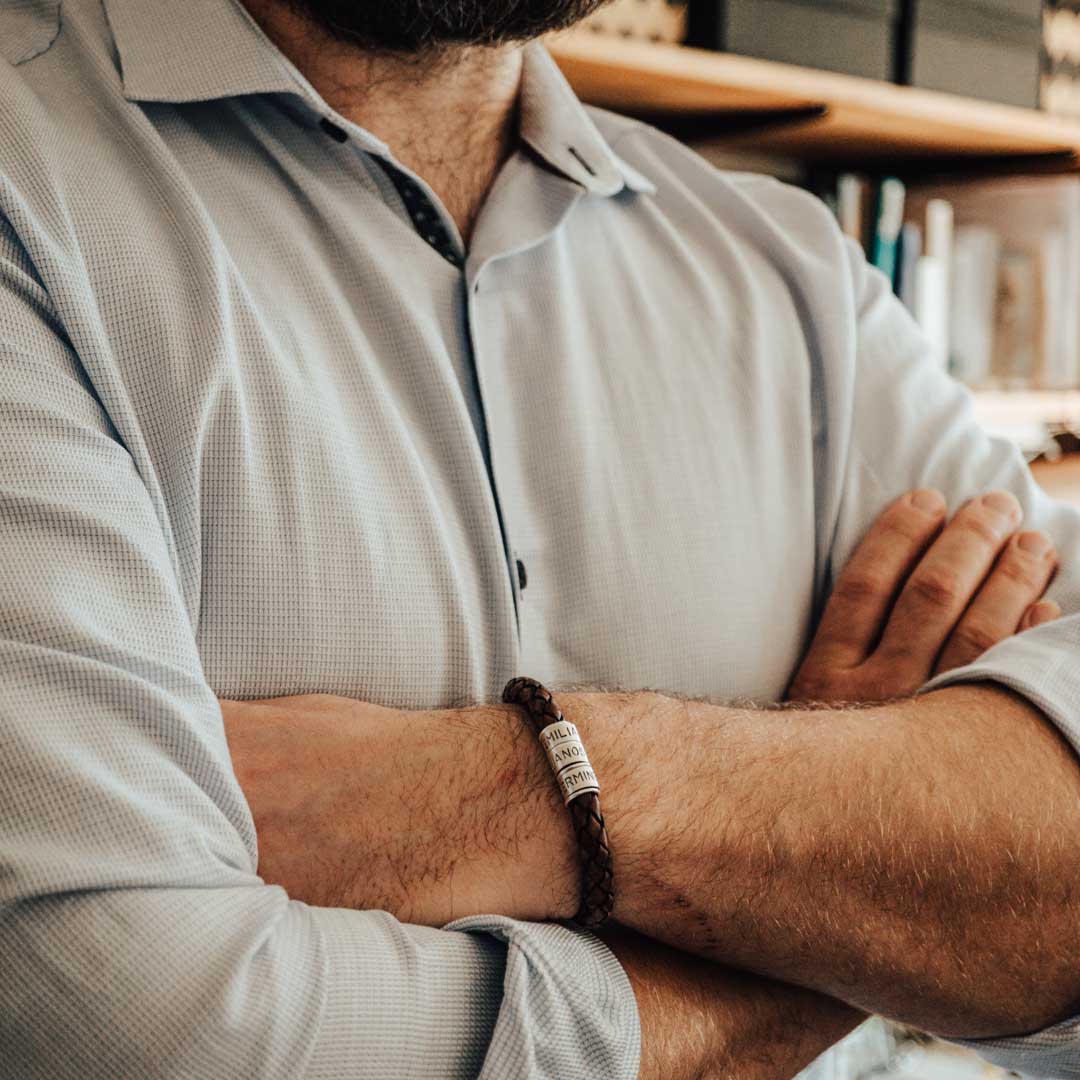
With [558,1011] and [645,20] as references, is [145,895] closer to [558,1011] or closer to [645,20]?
[558,1011]

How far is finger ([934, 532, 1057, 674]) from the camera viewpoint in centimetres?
93

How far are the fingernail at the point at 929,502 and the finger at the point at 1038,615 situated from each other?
0.37ft

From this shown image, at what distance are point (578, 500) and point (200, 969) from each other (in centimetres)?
47

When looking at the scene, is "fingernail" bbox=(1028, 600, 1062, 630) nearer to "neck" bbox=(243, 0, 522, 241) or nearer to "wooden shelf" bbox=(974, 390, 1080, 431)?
"neck" bbox=(243, 0, 522, 241)

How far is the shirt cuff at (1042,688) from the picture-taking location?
2.43 ft

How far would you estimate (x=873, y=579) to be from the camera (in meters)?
0.96

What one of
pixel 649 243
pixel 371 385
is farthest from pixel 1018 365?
pixel 371 385

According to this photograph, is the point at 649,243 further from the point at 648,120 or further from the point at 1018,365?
the point at 1018,365

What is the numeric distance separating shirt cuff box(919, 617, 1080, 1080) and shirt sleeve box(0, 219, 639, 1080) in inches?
11.1

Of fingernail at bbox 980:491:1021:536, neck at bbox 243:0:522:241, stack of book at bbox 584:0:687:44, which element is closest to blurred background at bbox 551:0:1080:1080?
stack of book at bbox 584:0:687:44

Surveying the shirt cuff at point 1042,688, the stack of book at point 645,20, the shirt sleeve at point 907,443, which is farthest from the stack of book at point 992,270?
the shirt cuff at point 1042,688

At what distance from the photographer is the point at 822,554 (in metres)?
1.02

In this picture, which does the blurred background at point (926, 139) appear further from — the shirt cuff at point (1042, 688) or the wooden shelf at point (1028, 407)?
the shirt cuff at point (1042, 688)

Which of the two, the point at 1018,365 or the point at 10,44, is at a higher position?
the point at 10,44
